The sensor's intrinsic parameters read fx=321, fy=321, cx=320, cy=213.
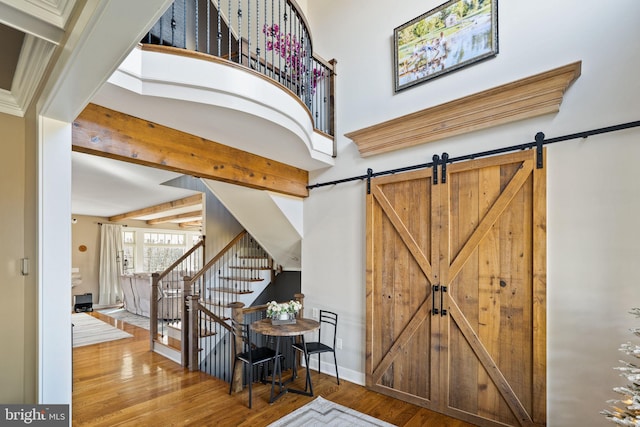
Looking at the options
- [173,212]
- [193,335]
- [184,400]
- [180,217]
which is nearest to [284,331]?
[184,400]

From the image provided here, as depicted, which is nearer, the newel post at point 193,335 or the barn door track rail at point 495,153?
the barn door track rail at point 495,153

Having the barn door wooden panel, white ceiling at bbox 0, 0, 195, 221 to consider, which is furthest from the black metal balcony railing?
the barn door wooden panel

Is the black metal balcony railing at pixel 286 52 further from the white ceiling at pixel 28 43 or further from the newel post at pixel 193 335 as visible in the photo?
the newel post at pixel 193 335

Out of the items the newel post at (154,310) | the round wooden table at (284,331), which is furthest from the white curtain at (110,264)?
the round wooden table at (284,331)

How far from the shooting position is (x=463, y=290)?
2.88 meters

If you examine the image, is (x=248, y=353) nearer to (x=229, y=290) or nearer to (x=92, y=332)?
(x=229, y=290)

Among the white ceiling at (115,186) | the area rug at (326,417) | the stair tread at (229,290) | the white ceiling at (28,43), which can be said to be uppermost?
the white ceiling at (28,43)

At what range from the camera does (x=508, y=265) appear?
8.71 feet

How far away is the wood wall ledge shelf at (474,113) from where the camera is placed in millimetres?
2439

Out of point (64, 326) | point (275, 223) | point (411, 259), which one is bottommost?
point (64, 326)

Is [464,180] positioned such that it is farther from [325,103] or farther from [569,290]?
[325,103]

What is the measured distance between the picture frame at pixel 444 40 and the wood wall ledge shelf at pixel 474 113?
0.43 metres

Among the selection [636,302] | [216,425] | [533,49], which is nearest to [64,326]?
[216,425]

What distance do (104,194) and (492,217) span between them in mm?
6991
